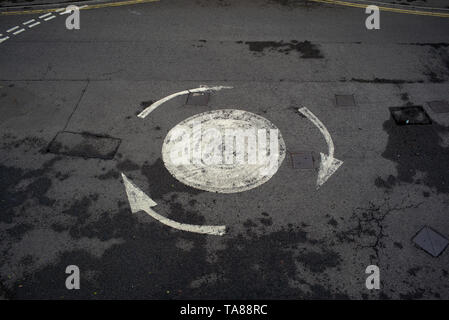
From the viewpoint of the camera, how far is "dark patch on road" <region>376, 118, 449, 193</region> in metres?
7.61

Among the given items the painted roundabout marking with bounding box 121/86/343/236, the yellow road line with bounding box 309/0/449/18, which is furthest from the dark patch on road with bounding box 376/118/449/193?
the yellow road line with bounding box 309/0/449/18

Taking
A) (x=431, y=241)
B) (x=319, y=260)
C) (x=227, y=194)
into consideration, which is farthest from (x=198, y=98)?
(x=431, y=241)

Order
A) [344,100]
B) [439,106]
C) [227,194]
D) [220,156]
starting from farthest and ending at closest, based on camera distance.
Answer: [344,100]
[439,106]
[220,156]
[227,194]

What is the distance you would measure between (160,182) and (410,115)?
24.5ft

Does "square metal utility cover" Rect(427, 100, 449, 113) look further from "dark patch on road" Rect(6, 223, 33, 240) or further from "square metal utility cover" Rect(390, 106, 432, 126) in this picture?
"dark patch on road" Rect(6, 223, 33, 240)

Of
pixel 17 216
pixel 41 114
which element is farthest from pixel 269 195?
pixel 41 114

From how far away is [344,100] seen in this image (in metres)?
9.70

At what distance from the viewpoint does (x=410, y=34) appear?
12250mm

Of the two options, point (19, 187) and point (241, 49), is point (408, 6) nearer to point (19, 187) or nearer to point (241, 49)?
point (241, 49)

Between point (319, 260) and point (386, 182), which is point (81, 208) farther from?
point (386, 182)

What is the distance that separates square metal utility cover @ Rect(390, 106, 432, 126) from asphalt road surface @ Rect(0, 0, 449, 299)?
0.12 metres

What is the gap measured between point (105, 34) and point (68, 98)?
13.7ft

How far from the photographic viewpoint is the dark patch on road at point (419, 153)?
761 centimetres

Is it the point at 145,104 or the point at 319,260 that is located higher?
the point at 145,104
